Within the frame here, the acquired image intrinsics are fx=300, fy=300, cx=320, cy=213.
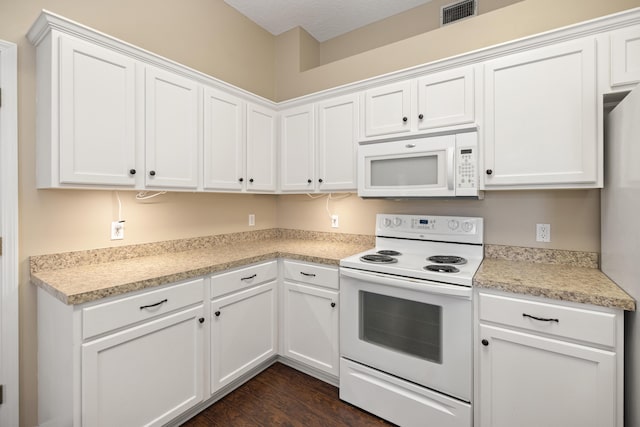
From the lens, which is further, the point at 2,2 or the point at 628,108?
the point at 2,2

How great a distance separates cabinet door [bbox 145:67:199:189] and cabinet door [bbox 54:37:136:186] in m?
0.10

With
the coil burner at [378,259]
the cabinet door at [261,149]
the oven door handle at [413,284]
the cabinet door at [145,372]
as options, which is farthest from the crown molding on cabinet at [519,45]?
the cabinet door at [145,372]

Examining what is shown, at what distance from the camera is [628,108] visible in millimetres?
1326

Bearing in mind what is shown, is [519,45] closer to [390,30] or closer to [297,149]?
[390,30]

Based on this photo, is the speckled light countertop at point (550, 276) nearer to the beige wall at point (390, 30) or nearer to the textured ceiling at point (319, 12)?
the beige wall at point (390, 30)

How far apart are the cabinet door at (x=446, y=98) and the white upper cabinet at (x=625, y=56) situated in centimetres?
65

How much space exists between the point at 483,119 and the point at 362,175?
2.76 ft

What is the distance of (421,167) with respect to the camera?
2.00 metres

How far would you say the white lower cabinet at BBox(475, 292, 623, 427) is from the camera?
51.1 inches

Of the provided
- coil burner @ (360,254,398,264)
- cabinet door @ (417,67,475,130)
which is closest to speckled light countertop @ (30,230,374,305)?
coil burner @ (360,254,398,264)

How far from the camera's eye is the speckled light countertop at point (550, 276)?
133 centimetres

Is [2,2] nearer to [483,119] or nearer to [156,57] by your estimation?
[156,57]

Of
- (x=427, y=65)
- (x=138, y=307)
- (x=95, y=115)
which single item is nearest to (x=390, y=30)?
(x=427, y=65)

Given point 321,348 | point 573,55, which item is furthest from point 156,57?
point 573,55
